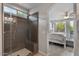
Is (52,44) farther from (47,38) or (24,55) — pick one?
(24,55)

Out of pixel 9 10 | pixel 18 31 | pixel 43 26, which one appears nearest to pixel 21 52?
pixel 18 31

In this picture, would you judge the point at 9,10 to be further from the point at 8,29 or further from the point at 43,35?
the point at 43,35

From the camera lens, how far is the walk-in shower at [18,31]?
1.30 meters

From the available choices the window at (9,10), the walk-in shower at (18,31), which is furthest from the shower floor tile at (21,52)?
the window at (9,10)

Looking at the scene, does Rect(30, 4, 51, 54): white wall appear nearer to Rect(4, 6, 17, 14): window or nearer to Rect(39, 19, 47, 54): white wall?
Rect(39, 19, 47, 54): white wall

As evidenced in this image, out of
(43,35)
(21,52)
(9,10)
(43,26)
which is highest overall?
(9,10)

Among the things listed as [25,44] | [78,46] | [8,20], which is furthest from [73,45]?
[8,20]

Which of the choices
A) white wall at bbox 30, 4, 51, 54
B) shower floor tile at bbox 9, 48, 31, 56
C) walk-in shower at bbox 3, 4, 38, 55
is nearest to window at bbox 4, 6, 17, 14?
walk-in shower at bbox 3, 4, 38, 55

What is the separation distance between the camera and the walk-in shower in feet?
4.28

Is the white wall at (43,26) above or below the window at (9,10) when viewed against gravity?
below

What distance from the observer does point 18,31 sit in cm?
133

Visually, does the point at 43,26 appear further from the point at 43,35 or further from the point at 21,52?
the point at 21,52

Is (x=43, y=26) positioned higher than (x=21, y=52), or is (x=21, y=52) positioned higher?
(x=43, y=26)

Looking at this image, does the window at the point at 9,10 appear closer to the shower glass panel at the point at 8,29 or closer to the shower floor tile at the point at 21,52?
the shower glass panel at the point at 8,29
